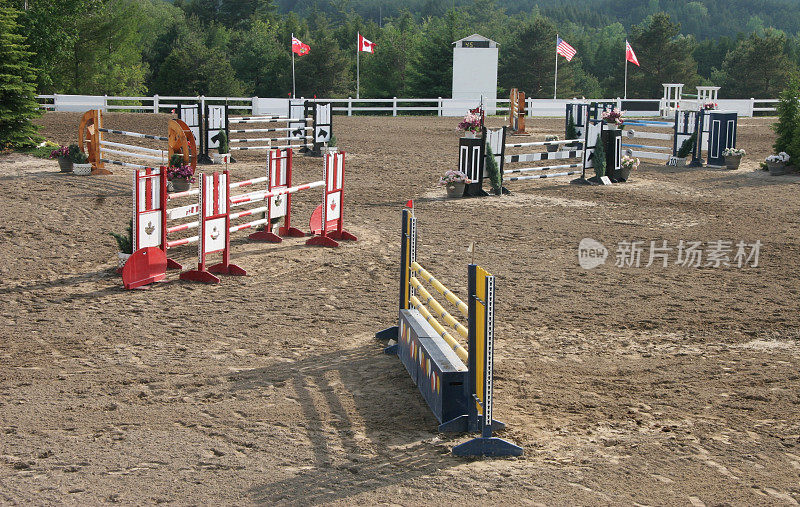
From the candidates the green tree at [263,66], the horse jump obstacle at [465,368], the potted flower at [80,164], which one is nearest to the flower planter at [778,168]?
the potted flower at [80,164]

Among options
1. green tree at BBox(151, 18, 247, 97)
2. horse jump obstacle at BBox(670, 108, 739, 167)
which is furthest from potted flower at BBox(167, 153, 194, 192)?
green tree at BBox(151, 18, 247, 97)

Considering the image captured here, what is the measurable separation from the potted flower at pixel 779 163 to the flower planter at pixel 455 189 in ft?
27.3

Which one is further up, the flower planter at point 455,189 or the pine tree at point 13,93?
the pine tree at point 13,93

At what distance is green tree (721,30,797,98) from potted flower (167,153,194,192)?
2176 inches

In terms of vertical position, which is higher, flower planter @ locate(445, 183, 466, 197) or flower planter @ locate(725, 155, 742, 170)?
flower planter @ locate(725, 155, 742, 170)

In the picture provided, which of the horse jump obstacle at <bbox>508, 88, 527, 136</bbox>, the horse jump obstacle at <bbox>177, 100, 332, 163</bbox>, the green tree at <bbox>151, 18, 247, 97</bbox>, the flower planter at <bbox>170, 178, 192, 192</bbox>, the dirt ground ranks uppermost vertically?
the green tree at <bbox>151, 18, 247, 97</bbox>

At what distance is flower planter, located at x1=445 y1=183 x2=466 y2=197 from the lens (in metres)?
15.7

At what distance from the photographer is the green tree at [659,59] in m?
60.5

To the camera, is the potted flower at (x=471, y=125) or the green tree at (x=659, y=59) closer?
the potted flower at (x=471, y=125)

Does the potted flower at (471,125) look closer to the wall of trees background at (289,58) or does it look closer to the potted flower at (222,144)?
the potted flower at (222,144)

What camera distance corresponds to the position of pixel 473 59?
141 ft

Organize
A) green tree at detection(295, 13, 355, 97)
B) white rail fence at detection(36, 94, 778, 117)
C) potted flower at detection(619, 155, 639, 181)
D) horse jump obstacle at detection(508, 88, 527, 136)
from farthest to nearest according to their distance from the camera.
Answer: green tree at detection(295, 13, 355, 97) < white rail fence at detection(36, 94, 778, 117) < horse jump obstacle at detection(508, 88, 527, 136) < potted flower at detection(619, 155, 639, 181)
